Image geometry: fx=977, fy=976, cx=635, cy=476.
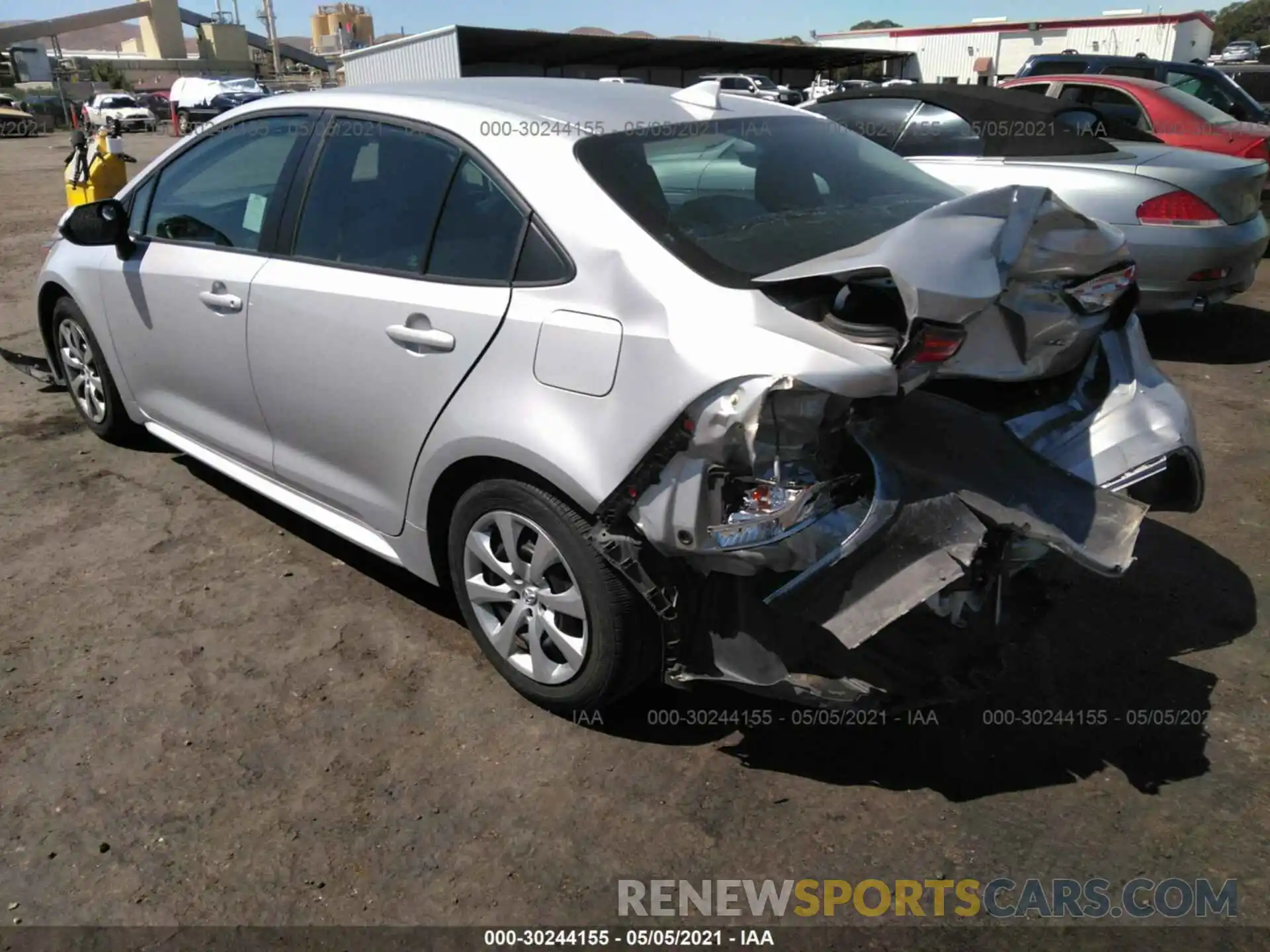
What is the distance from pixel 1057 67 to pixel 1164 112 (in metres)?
2.21

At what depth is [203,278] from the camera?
12.0ft

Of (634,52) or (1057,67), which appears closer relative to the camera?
(1057,67)

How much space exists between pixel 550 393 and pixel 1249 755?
2.15 meters

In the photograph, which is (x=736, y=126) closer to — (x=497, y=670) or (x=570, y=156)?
(x=570, y=156)

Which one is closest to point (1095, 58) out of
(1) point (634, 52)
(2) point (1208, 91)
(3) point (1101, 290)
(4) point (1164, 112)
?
(4) point (1164, 112)

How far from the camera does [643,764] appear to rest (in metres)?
2.72

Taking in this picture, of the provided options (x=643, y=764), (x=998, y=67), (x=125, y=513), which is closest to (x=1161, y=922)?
(x=643, y=764)

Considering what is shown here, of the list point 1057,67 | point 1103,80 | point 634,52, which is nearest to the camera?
point 1103,80

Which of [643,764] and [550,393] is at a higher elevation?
[550,393]

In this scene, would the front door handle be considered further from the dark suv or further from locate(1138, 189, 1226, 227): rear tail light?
the dark suv

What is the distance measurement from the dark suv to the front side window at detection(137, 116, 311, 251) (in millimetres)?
8515

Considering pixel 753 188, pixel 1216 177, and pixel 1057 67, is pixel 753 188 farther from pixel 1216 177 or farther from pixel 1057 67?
pixel 1057 67

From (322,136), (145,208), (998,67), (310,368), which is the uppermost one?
(322,136)

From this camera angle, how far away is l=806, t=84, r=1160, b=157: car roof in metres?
6.17
